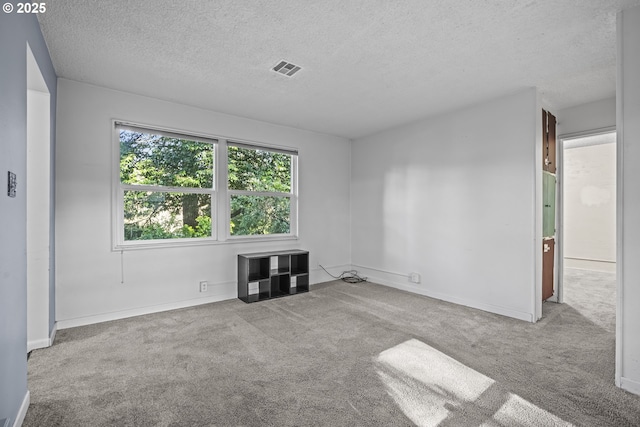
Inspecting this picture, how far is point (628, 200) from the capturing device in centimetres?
210

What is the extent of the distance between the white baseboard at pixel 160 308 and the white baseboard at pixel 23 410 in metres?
1.45

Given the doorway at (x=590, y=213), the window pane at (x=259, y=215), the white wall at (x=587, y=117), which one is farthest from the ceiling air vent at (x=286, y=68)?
the doorway at (x=590, y=213)

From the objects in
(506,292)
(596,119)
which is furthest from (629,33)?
(506,292)

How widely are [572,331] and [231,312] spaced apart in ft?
12.0

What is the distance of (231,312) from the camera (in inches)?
144

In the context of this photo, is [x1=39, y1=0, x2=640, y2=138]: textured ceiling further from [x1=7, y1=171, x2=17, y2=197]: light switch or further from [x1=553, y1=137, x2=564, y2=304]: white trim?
[x1=7, y1=171, x2=17, y2=197]: light switch

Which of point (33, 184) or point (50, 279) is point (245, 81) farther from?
point (50, 279)

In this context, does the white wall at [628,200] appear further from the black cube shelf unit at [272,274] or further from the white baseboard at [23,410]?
the white baseboard at [23,410]

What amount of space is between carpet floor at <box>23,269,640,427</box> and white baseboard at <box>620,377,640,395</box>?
0.07m

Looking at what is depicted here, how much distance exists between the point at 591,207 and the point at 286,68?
7.29 m

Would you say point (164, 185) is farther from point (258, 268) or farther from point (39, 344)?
point (39, 344)

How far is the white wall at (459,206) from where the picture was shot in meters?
3.49

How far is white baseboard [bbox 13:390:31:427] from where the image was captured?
169 centimetres

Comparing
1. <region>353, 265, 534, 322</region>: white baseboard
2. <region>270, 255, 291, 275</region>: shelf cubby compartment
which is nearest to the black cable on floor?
<region>353, 265, 534, 322</region>: white baseboard
